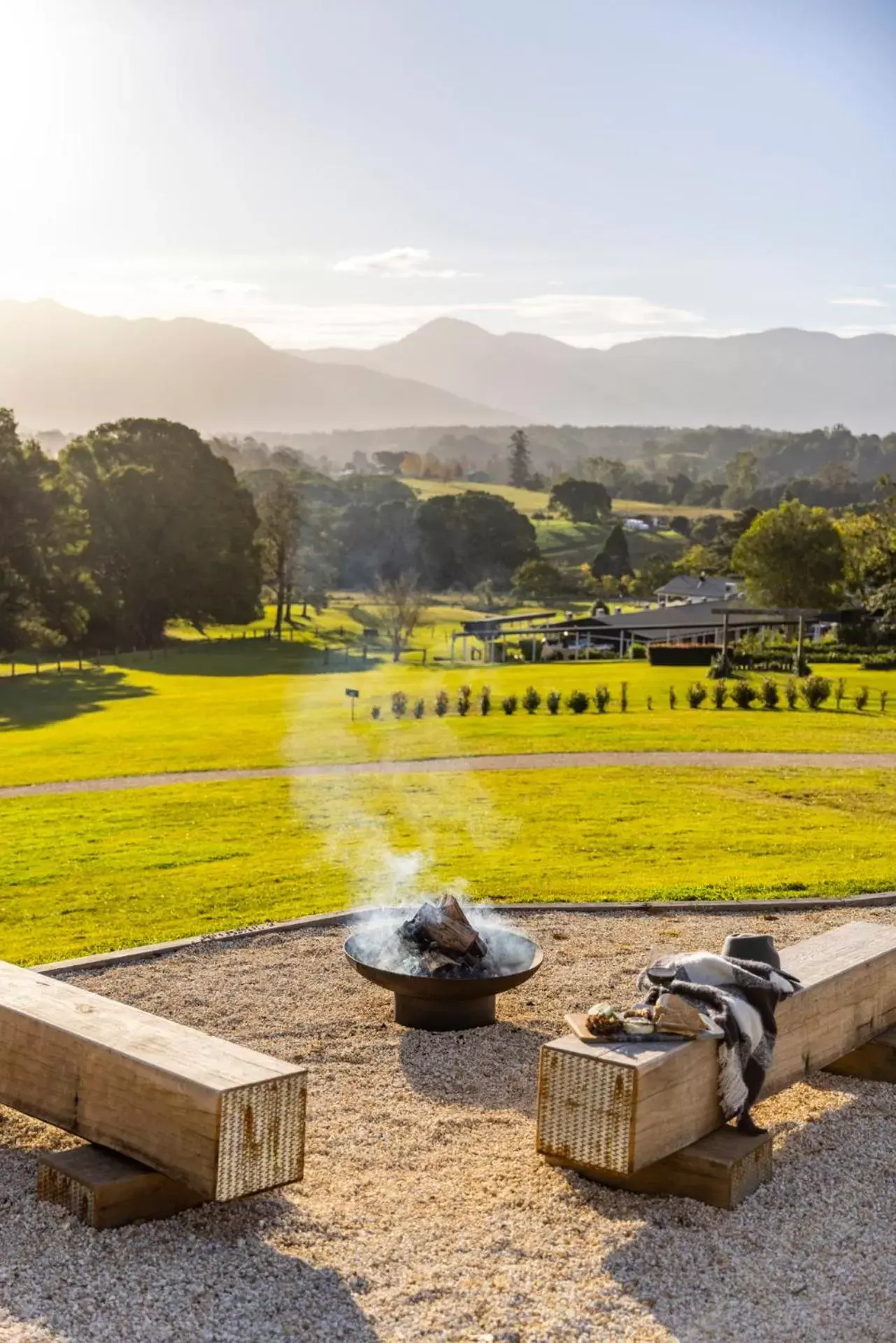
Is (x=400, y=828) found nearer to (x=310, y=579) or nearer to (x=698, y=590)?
(x=698, y=590)

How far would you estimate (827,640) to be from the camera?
4953cm

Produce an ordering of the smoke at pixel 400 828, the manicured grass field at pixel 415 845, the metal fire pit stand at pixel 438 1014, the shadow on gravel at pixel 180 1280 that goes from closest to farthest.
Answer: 1. the shadow on gravel at pixel 180 1280
2. the metal fire pit stand at pixel 438 1014
3. the manicured grass field at pixel 415 845
4. the smoke at pixel 400 828

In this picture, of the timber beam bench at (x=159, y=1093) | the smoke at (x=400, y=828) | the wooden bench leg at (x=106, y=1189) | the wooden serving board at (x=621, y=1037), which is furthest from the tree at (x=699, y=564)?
the wooden bench leg at (x=106, y=1189)

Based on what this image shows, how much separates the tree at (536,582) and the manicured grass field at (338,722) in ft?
141

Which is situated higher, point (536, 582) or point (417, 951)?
point (417, 951)

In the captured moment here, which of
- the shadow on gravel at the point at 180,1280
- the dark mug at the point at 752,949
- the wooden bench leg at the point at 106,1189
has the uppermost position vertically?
the dark mug at the point at 752,949

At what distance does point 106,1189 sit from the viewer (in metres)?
4.49

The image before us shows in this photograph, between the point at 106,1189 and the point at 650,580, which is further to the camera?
the point at 650,580

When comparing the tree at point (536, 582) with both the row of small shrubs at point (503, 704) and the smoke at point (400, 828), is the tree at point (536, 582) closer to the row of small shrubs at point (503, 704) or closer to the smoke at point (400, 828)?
the row of small shrubs at point (503, 704)

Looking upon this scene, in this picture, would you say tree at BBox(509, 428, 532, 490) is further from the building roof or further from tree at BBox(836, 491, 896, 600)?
tree at BBox(836, 491, 896, 600)

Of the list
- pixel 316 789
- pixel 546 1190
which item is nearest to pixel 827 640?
pixel 316 789

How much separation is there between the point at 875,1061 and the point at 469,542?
293 ft

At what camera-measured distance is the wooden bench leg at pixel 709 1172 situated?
189 inches

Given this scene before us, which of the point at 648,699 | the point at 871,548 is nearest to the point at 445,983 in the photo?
→ the point at 648,699
